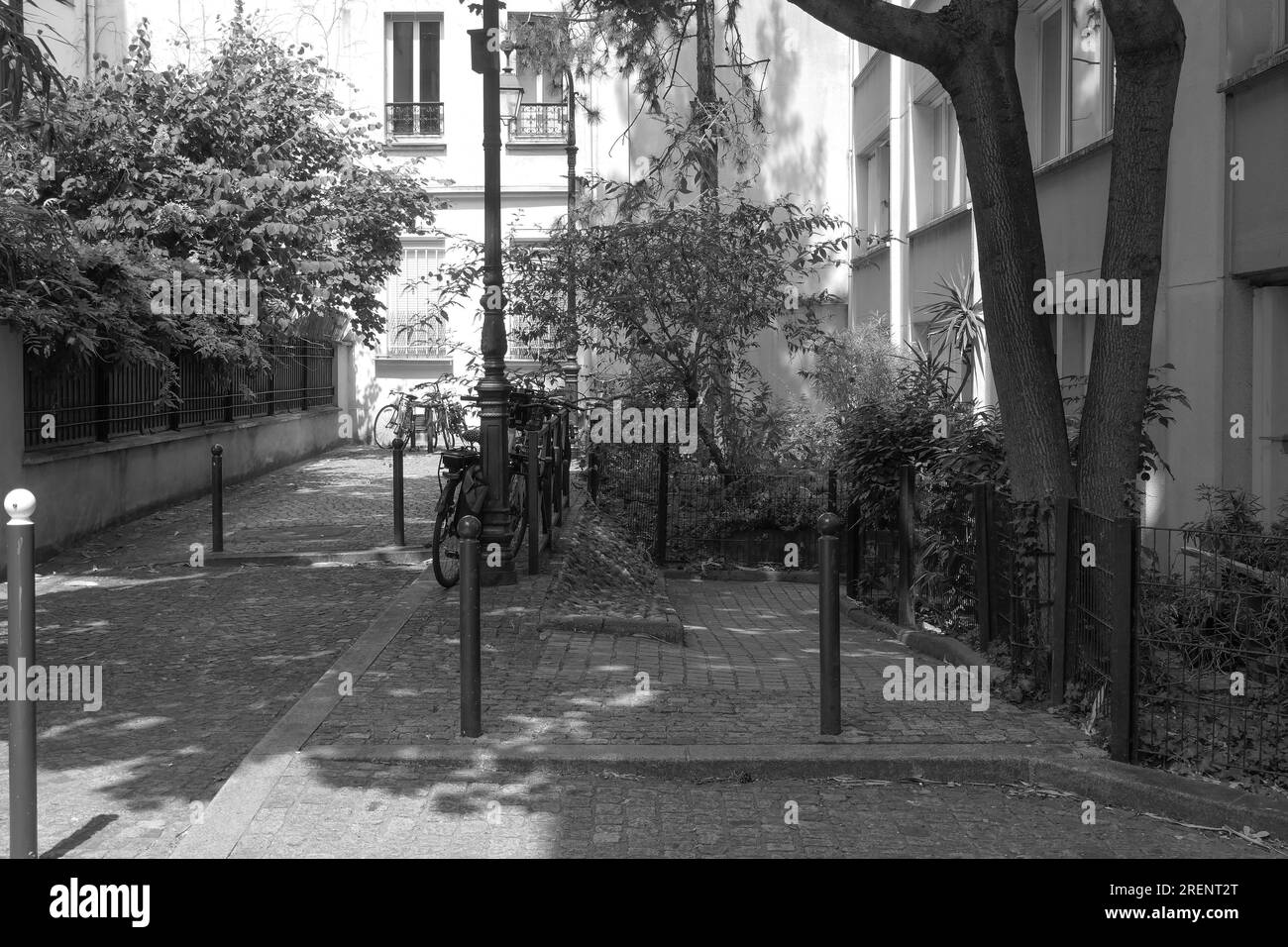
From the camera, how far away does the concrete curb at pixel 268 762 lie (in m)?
5.18

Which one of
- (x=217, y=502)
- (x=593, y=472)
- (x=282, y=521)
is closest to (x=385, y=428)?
(x=282, y=521)

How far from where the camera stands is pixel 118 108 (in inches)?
645

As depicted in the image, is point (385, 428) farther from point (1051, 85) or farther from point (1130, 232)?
→ point (1130, 232)

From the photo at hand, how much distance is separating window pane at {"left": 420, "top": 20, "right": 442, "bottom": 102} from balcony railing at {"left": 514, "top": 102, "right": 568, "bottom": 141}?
169 cm

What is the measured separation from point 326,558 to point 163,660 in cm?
401

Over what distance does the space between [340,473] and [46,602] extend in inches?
408

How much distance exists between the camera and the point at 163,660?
8.41 m

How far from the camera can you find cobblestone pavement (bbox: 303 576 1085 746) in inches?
261

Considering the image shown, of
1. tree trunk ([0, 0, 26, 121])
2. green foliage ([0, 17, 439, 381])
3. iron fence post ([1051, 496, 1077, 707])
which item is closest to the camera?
iron fence post ([1051, 496, 1077, 707])

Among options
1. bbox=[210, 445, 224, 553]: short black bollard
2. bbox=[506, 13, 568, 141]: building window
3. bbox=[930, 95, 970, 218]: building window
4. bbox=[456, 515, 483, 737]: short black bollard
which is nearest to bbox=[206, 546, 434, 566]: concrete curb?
bbox=[210, 445, 224, 553]: short black bollard

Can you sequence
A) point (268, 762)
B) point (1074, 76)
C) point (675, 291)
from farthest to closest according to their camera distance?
point (675, 291), point (1074, 76), point (268, 762)

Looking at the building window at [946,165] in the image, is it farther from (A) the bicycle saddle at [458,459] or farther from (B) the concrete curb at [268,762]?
(B) the concrete curb at [268,762]

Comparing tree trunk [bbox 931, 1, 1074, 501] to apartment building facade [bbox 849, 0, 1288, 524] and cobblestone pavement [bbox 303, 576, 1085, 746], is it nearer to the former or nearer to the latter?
apartment building facade [bbox 849, 0, 1288, 524]

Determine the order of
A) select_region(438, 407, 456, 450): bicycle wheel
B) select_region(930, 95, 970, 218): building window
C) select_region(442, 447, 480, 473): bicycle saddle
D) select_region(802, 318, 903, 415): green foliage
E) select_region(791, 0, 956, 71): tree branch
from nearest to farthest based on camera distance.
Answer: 1. select_region(791, 0, 956, 71): tree branch
2. select_region(442, 447, 480, 473): bicycle saddle
3. select_region(802, 318, 903, 415): green foliage
4. select_region(930, 95, 970, 218): building window
5. select_region(438, 407, 456, 450): bicycle wheel
